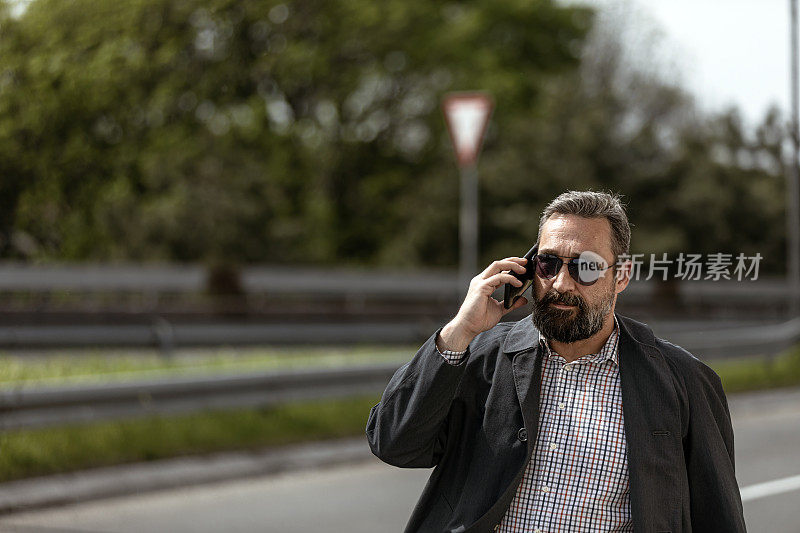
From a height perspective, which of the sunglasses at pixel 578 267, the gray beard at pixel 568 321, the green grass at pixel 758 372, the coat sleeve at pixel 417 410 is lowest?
the green grass at pixel 758 372

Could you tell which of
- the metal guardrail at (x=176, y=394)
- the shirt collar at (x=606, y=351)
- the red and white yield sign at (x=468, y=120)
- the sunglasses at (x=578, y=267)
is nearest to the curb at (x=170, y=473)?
the metal guardrail at (x=176, y=394)

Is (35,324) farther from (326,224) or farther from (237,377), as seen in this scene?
(326,224)

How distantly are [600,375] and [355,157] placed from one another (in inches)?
1139

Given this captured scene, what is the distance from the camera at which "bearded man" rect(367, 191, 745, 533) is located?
91.6 inches

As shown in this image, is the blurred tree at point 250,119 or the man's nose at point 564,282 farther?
the blurred tree at point 250,119

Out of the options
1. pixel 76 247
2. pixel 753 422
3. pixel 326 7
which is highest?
pixel 326 7

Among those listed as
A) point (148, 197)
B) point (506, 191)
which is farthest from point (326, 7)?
point (506, 191)

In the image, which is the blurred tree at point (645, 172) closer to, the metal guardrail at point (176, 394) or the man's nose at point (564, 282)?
the metal guardrail at point (176, 394)

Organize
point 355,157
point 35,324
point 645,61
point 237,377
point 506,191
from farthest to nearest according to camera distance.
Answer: point 645,61, point 355,157, point 506,191, point 35,324, point 237,377

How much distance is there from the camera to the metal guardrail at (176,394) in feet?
25.8

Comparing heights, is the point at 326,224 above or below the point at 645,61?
below

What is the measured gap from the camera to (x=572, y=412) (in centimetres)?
240

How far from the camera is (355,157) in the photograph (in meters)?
31.1

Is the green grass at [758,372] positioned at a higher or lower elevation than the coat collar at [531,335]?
lower
